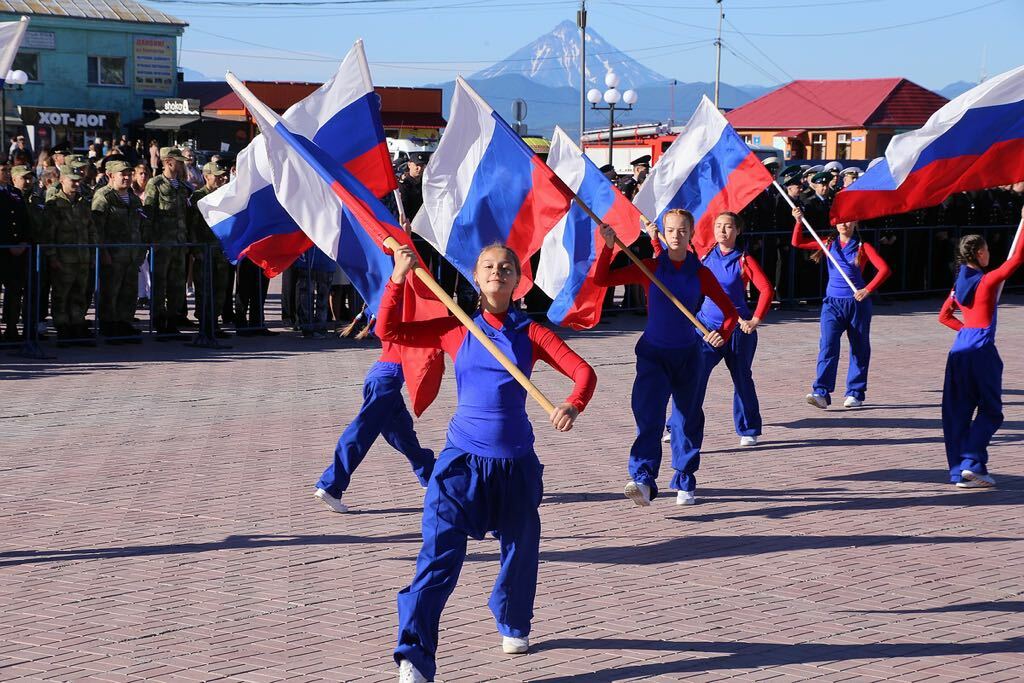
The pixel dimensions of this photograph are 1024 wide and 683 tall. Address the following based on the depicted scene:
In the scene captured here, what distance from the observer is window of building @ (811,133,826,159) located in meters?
66.6

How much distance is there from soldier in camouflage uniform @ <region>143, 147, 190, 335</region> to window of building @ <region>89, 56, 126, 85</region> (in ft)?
160

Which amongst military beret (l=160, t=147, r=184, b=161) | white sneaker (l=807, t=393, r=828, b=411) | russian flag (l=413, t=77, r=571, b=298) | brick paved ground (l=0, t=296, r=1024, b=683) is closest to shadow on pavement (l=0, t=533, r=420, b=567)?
brick paved ground (l=0, t=296, r=1024, b=683)

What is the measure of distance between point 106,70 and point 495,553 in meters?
58.6

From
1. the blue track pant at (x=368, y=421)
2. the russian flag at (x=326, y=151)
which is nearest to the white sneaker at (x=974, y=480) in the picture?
the blue track pant at (x=368, y=421)

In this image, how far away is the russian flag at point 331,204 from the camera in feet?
20.9

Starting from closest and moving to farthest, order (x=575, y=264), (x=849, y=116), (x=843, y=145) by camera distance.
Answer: (x=575, y=264) → (x=849, y=116) → (x=843, y=145)

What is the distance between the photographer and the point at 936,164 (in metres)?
9.33

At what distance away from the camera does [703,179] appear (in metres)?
10.7

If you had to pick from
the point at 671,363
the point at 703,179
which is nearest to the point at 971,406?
the point at 671,363

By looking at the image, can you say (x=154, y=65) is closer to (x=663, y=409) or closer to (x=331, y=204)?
(x=663, y=409)

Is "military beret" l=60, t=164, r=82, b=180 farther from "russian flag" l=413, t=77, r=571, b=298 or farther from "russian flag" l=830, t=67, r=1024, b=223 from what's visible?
"russian flag" l=830, t=67, r=1024, b=223

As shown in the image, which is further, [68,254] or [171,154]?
[171,154]

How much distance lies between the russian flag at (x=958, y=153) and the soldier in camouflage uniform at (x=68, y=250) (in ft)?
27.0

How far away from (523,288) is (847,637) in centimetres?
260
